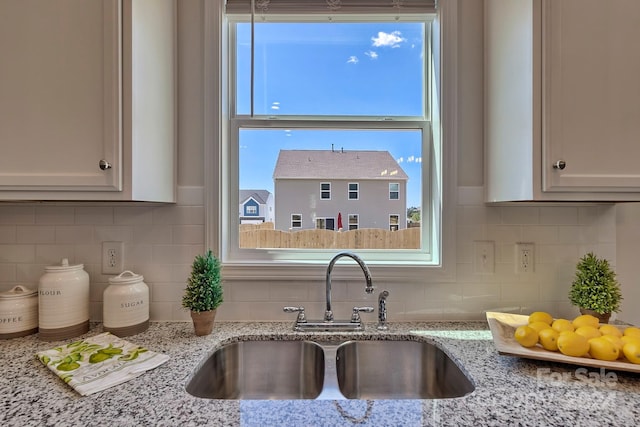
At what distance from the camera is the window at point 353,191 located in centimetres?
142

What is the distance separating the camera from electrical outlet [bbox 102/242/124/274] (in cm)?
129

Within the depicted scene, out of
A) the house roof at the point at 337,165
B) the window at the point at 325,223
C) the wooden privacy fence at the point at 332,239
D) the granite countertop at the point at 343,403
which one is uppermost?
the house roof at the point at 337,165

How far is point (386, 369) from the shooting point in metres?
1.18

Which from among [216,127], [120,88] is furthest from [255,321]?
[120,88]

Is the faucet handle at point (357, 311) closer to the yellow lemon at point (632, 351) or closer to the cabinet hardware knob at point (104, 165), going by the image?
the yellow lemon at point (632, 351)

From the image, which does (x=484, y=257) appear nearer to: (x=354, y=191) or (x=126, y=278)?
(x=354, y=191)

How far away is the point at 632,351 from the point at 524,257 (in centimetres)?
48

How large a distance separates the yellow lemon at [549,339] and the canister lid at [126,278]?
1.37 meters

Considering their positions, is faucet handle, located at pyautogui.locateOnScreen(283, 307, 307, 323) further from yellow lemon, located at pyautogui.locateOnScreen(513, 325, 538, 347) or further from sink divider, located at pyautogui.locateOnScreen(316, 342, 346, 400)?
yellow lemon, located at pyautogui.locateOnScreen(513, 325, 538, 347)

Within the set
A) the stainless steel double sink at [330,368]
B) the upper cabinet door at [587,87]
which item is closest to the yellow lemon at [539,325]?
the stainless steel double sink at [330,368]

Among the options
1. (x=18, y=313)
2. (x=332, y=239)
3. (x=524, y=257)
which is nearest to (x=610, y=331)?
(x=524, y=257)

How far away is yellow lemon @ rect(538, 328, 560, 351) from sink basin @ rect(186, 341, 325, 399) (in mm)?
698

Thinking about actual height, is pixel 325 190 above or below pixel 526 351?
above

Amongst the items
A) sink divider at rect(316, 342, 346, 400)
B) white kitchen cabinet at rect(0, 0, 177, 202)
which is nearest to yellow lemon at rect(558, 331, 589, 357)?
sink divider at rect(316, 342, 346, 400)
